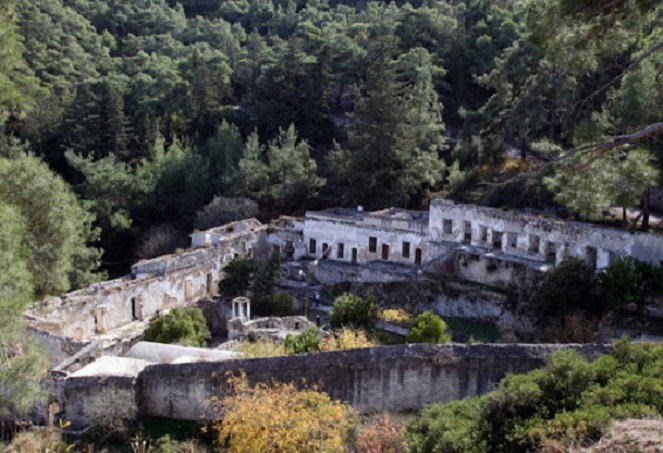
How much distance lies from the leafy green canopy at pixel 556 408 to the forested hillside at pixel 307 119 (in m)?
10.9

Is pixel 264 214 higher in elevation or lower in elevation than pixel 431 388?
higher

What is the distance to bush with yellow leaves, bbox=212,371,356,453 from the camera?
1343 centimetres

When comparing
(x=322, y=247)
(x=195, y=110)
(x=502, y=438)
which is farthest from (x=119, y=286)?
(x=195, y=110)

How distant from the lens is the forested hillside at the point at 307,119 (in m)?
34.2

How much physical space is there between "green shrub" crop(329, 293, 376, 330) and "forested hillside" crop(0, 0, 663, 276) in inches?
311

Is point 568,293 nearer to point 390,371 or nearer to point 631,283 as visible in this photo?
point 631,283

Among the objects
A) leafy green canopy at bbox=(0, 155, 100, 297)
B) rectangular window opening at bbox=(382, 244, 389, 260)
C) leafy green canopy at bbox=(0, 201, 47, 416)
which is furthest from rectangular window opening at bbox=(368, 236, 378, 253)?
leafy green canopy at bbox=(0, 201, 47, 416)

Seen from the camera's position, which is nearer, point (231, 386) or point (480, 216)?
point (231, 386)

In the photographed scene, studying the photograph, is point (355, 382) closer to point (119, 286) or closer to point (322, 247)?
point (119, 286)

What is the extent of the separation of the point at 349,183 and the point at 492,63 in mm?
12628

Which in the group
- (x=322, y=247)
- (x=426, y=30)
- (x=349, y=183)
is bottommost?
(x=322, y=247)

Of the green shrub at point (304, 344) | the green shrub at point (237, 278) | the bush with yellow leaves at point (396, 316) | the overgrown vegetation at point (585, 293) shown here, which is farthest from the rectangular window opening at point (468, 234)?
the green shrub at point (304, 344)

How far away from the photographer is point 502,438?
36.2ft

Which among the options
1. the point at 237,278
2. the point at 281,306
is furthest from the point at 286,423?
the point at 237,278
